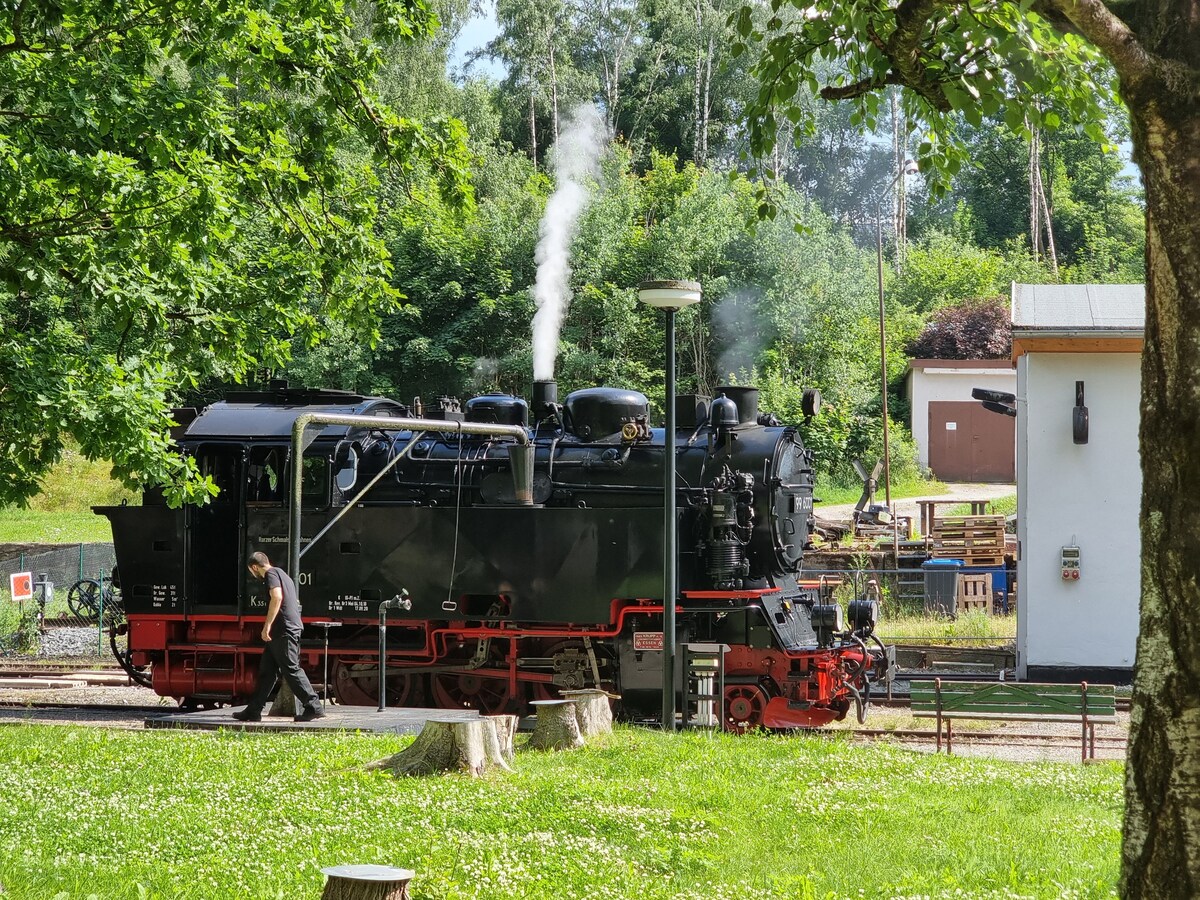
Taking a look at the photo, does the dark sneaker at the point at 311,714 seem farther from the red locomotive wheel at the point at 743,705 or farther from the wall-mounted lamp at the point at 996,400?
the wall-mounted lamp at the point at 996,400

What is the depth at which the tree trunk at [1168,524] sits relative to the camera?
362 centimetres

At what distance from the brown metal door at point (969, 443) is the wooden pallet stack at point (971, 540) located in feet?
46.6

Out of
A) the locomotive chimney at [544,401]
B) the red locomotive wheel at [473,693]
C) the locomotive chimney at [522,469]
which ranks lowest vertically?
the red locomotive wheel at [473,693]

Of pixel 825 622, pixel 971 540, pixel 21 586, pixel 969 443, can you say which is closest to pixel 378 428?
pixel 825 622

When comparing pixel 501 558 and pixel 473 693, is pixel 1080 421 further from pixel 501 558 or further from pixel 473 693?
pixel 473 693

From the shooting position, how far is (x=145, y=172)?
33.6ft

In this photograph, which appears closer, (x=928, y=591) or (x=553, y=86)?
(x=928, y=591)

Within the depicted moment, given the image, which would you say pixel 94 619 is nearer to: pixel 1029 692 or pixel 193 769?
pixel 193 769

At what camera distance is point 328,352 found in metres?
32.9

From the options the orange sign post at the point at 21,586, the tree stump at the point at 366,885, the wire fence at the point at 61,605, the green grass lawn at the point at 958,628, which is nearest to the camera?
the tree stump at the point at 366,885

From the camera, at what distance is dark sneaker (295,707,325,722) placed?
35.9 feet

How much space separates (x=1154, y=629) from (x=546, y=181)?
3748 centimetres

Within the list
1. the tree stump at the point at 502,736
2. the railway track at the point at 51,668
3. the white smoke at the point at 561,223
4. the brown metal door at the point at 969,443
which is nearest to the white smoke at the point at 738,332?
the white smoke at the point at 561,223

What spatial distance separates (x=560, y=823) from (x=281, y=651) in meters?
4.92
